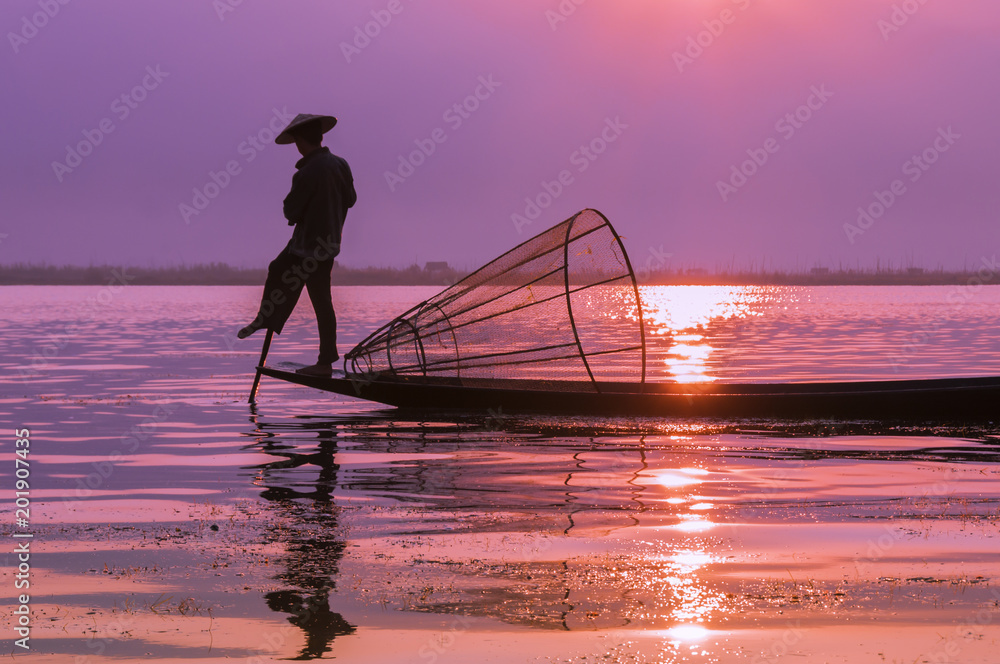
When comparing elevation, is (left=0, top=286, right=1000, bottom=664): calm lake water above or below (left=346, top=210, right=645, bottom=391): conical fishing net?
below

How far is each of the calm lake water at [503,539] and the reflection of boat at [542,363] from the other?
306 mm

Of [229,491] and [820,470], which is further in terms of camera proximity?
[820,470]

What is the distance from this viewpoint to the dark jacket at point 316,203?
1384 centimetres

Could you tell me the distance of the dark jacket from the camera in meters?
13.8

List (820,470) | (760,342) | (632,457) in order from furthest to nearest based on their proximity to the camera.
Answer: (760,342) → (632,457) → (820,470)

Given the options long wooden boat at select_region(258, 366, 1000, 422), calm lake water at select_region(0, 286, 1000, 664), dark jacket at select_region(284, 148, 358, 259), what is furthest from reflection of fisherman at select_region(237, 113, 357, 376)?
calm lake water at select_region(0, 286, 1000, 664)

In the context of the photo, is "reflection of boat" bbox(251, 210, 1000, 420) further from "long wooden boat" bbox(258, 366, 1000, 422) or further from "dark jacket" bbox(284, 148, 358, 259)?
"dark jacket" bbox(284, 148, 358, 259)

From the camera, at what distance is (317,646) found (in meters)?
5.03

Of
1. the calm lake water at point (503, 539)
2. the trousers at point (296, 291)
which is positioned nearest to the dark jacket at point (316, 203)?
the trousers at point (296, 291)

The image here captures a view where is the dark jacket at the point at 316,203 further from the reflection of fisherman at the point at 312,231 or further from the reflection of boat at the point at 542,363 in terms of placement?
the reflection of boat at the point at 542,363

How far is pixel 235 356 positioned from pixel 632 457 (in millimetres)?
18052

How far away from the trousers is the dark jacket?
0.52 feet

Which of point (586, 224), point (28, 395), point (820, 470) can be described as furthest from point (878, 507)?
point (28, 395)

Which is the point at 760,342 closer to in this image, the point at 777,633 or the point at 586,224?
the point at 586,224
